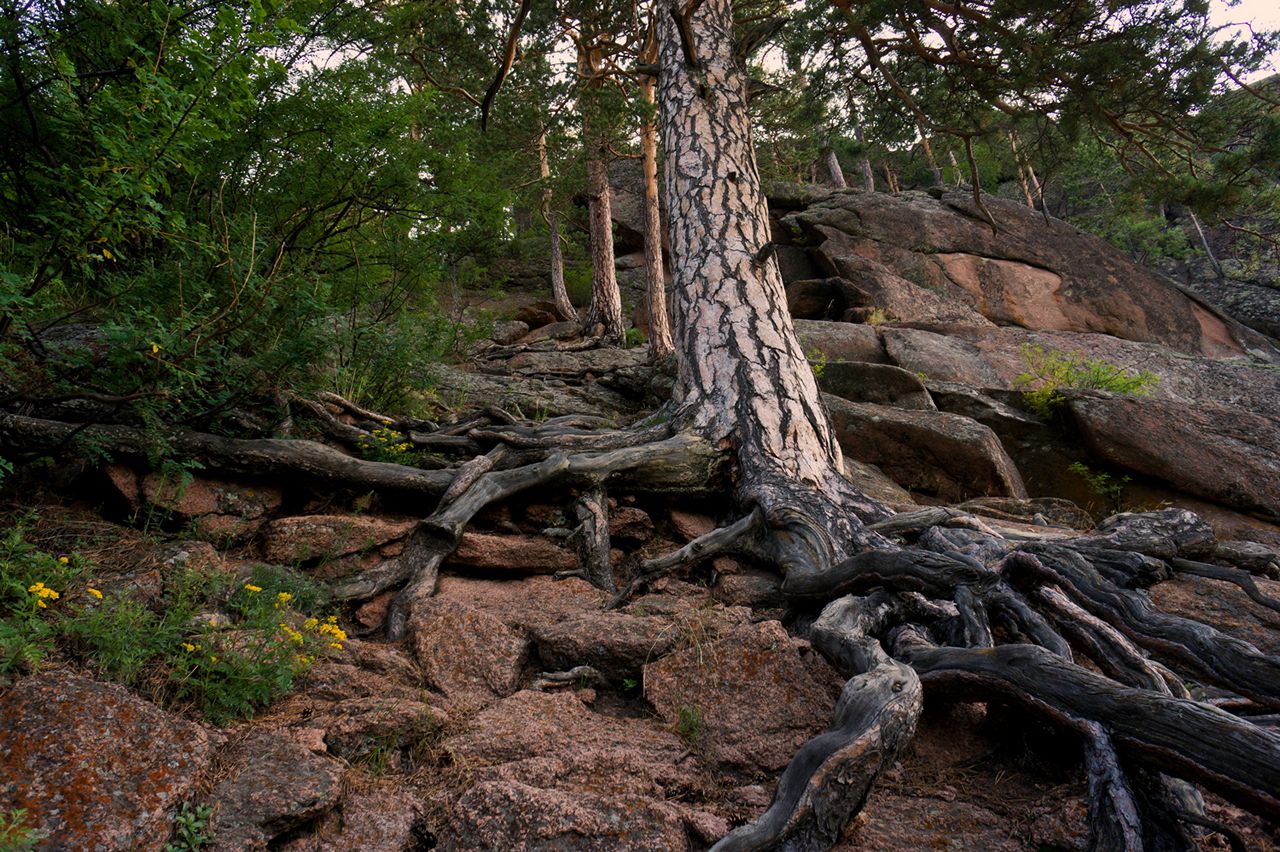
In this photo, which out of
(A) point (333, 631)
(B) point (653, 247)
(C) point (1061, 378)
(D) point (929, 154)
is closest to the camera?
(A) point (333, 631)

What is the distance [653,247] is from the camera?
1175 centimetres

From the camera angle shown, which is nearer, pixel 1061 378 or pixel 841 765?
pixel 841 765

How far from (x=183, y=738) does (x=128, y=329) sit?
6.48 feet

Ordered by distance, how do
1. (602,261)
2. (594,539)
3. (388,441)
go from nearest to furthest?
(594,539) < (388,441) < (602,261)

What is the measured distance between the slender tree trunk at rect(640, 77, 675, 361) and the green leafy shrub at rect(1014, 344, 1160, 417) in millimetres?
4616

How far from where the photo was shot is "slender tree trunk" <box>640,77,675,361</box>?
1019 centimetres

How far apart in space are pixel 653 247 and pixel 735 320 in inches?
275

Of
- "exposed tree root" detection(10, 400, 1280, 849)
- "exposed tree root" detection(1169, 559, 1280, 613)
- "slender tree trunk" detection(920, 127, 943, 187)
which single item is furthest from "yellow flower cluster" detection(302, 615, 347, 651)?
"slender tree trunk" detection(920, 127, 943, 187)

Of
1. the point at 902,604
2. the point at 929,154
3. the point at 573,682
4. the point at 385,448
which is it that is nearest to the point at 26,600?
the point at 573,682

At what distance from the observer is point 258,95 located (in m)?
4.38

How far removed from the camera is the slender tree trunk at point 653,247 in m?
10.2

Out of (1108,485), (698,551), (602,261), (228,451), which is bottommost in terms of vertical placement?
(1108,485)

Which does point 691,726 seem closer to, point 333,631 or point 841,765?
point 841,765

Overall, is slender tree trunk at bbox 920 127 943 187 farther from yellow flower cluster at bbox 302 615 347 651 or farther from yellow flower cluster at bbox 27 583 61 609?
yellow flower cluster at bbox 27 583 61 609
